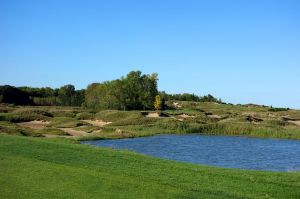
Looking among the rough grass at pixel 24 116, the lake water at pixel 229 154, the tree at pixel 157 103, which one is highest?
the tree at pixel 157 103

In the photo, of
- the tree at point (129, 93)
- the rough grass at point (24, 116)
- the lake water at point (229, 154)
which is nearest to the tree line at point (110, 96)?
the tree at point (129, 93)

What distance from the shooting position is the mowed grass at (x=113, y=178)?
1759cm

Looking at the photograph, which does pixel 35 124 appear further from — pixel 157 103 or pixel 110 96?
pixel 157 103

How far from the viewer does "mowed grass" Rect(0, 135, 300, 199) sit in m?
17.6

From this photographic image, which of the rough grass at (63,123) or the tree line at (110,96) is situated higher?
the tree line at (110,96)

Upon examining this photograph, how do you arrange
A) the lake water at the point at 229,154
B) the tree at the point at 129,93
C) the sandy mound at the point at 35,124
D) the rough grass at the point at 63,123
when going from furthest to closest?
1. the tree at the point at 129,93
2. the rough grass at the point at 63,123
3. the sandy mound at the point at 35,124
4. the lake water at the point at 229,154

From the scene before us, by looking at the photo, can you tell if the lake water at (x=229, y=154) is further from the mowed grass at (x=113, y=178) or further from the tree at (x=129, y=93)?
the tree at (x=129, y=93)

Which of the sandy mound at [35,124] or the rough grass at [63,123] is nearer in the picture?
the sandy mound at [35,124]

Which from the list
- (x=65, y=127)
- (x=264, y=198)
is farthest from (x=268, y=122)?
(x=264, y=198)

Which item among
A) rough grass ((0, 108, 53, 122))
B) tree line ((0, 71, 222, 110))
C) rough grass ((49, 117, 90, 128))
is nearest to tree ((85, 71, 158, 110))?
tree line ((0, 71, 222, 110))

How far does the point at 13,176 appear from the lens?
19328 mm

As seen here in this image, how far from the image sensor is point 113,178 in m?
20.2

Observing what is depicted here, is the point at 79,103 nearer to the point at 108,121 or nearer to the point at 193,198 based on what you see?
the point at 108,121

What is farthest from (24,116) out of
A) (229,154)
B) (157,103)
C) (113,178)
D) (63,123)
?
(113,178)
